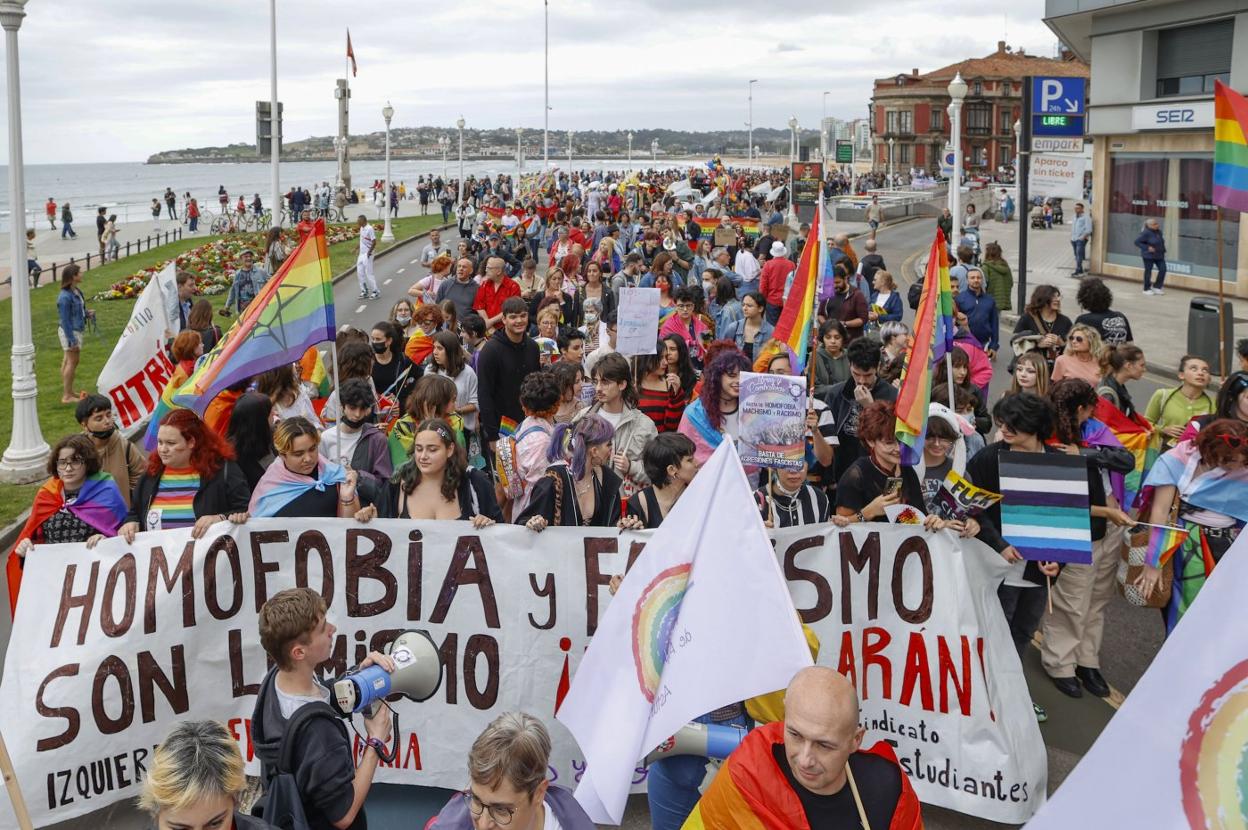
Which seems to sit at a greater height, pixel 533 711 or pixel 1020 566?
pixel 1020 566

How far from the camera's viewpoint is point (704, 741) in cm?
420

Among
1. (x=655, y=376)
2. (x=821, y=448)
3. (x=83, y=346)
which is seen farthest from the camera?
(x=83, y=346)

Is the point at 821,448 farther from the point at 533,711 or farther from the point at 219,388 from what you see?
the point at 219,388

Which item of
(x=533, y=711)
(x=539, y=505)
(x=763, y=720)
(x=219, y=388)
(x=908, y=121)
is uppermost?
(x=908, y=121)

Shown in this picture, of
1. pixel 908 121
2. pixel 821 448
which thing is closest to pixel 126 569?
pixel 821 448

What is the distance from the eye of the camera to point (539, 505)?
6.00 metres

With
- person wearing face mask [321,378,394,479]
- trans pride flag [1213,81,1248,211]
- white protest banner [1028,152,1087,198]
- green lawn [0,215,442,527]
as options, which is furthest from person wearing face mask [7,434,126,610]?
white protest banner [1028,152,1087,198]

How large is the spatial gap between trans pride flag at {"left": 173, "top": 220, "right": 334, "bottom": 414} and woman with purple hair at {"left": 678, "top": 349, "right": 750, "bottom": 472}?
7.57 ft

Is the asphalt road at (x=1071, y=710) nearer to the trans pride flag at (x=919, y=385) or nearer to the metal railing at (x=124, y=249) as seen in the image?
the trans pride flag at (x=919, y=385)

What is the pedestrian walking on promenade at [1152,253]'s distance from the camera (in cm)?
2722

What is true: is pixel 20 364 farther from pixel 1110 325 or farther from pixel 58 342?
pixel 1110 325

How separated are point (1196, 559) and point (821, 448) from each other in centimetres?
215

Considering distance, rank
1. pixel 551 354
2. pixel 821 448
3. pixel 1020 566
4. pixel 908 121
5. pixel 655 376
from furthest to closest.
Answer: pixel 908 121, pixel 551 354, pixel 655 376, pixel 821 448, pixel 1020 566

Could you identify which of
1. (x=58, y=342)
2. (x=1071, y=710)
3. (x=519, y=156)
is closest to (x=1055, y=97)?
(x=1071, y=710)
